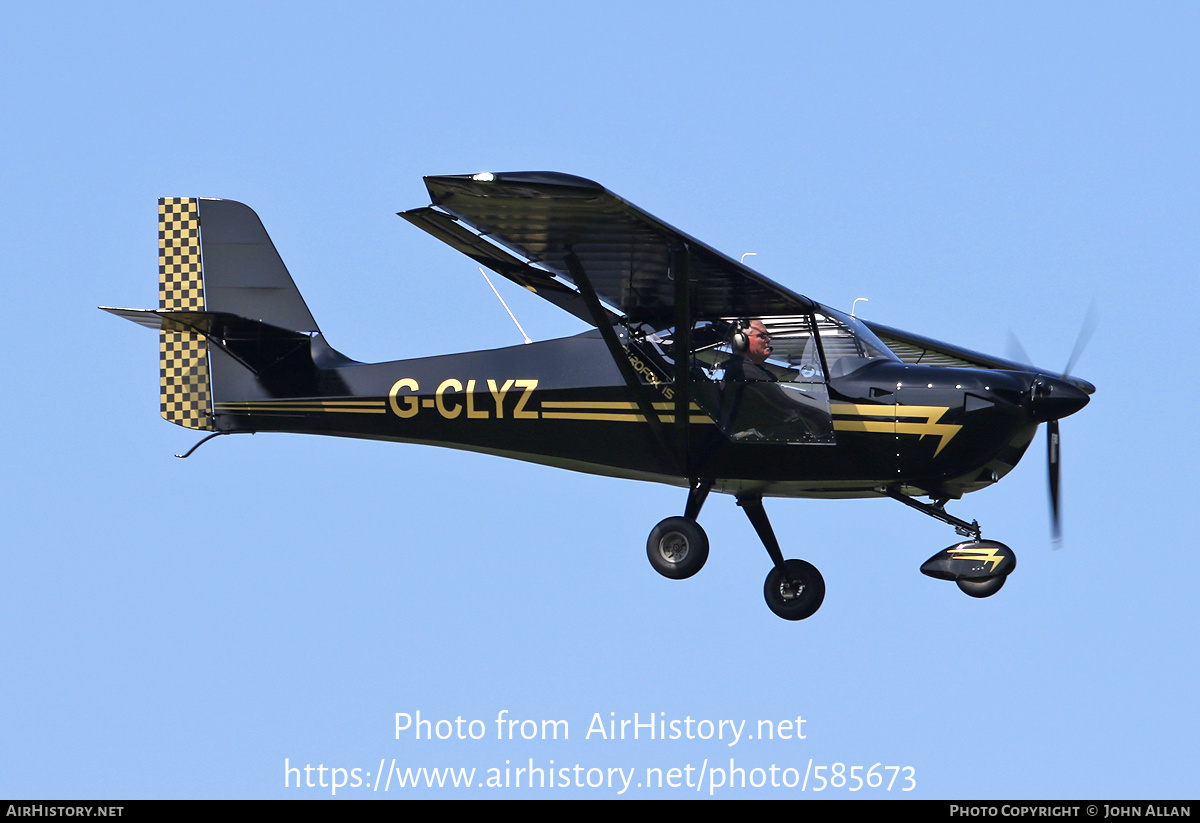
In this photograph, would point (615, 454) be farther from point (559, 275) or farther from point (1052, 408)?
point (1052, 408)

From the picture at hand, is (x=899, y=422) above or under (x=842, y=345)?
under

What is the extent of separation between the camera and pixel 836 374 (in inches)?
525

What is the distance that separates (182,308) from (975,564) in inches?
302

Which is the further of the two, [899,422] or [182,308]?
[182,308]

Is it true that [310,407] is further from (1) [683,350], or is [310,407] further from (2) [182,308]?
(1) [683,350]

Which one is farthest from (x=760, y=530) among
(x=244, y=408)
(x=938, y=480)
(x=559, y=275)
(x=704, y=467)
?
(x=244, y=408)

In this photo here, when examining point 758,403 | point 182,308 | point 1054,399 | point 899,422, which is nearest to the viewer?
point 1054,399

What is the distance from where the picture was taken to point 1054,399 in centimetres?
1262

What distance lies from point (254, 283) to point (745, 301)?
4.99 m

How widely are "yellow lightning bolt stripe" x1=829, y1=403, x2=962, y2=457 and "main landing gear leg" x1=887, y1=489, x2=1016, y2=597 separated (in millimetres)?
819

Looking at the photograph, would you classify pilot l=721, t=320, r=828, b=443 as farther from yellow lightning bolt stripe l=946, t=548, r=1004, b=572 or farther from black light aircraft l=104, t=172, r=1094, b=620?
yellow lightning bolt stripe l=946, t=548, r=1004, b=572

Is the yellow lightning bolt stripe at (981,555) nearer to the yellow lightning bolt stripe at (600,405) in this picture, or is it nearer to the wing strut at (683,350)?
the wing strut at (683,350)

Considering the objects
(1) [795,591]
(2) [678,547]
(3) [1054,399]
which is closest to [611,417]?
(2) [678,547]

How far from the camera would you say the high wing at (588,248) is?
39.2 feet
